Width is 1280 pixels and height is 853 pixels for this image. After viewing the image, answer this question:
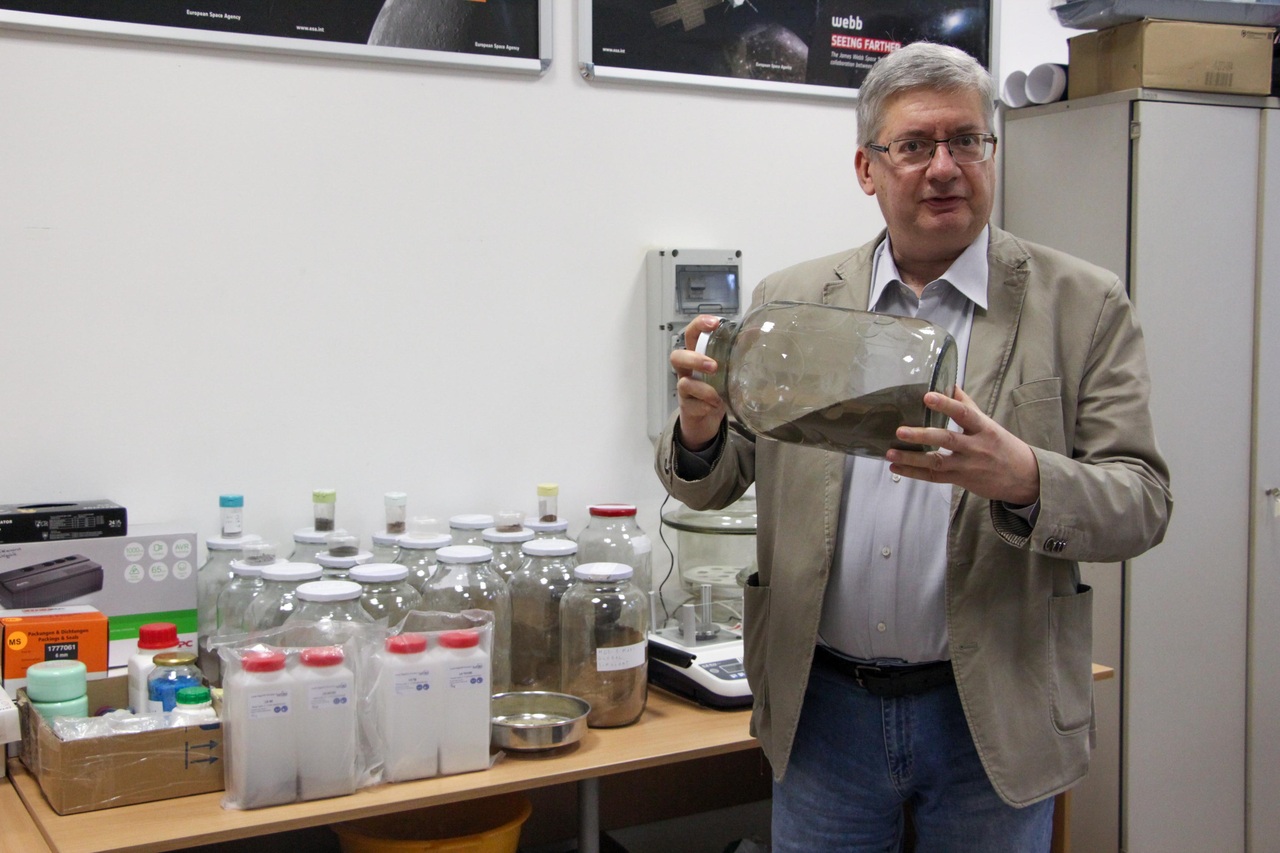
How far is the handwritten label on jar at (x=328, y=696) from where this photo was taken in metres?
1.72

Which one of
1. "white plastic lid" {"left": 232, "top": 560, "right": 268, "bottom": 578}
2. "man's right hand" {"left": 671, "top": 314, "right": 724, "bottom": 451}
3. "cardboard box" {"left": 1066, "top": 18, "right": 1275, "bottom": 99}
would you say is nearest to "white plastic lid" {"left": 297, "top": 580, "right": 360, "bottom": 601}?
"white plastic lid" {"left": 232, "top": 560, "right": 268, "bottom": 578}

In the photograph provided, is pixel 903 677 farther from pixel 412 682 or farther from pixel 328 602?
pixel 328 602

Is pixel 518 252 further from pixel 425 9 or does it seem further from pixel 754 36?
pixel 754 36

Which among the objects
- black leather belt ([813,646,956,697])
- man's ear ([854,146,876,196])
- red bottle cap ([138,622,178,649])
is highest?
man's ear ([854,146,876,196])

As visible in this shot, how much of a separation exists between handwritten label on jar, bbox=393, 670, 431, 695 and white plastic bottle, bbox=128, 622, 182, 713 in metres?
0.43

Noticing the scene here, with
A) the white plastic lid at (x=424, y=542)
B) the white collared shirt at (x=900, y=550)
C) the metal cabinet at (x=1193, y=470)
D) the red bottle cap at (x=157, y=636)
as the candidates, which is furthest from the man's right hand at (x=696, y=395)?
the metal cabinet at (x=1193, y=470)

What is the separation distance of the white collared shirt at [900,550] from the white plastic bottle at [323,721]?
72 centimetres

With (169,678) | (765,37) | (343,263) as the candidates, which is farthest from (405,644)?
(765,37)

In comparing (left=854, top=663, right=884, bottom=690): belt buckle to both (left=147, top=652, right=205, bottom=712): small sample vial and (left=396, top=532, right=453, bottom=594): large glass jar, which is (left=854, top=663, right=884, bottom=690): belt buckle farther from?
(left=147, top=652, right=205, bottom=712): small sample vial

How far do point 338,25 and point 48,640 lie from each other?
Result: 1275 millimetres

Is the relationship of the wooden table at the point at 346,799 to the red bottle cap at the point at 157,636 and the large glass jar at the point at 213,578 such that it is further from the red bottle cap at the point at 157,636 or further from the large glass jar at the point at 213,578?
the large glass jar at the point at 213,578

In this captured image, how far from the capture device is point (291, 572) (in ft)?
6.51

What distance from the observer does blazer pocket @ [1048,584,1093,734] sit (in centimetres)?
152

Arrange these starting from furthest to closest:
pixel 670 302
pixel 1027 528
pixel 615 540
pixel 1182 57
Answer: pixel 1182 57 → pixel 670 302 → pixel 615 540 → pixel 1027 528
